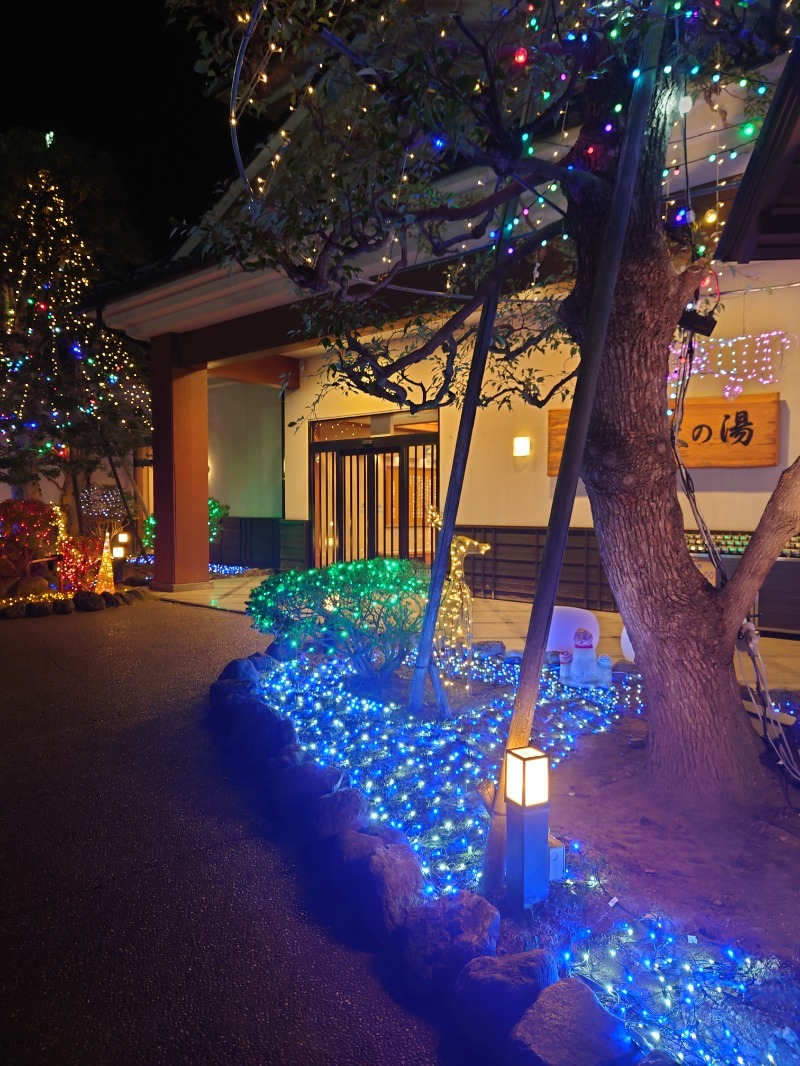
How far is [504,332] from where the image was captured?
5.28 m

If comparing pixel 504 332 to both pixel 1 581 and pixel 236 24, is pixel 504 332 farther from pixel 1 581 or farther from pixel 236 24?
pixel 1 581

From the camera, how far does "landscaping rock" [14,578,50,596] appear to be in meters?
10.0

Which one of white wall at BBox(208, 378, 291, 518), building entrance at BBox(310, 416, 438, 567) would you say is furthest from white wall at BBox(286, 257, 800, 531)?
white wall at BBox(208, 378, 291, 518)

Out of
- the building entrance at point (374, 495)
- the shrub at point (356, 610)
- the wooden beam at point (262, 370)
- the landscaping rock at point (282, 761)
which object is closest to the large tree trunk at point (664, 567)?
the landscaping rock at point (282, 761)

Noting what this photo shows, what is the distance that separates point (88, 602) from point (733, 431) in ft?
28.4

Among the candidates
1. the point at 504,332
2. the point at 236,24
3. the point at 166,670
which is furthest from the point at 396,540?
the point at 236,24

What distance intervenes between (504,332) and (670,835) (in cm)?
367

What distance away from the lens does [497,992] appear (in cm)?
198

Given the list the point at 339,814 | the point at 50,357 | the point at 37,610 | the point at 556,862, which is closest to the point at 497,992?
the point at 556,862

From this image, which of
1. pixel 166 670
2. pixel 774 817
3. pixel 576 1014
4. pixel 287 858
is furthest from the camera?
pixel 166 670

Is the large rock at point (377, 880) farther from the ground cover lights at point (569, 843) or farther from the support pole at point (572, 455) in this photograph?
the support pole at point (572, 455)

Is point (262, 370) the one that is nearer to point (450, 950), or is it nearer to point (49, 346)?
point (49, 346)

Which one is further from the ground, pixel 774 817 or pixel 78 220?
pixel 78 220

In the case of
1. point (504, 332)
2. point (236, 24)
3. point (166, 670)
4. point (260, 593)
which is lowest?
point (166, 670)
